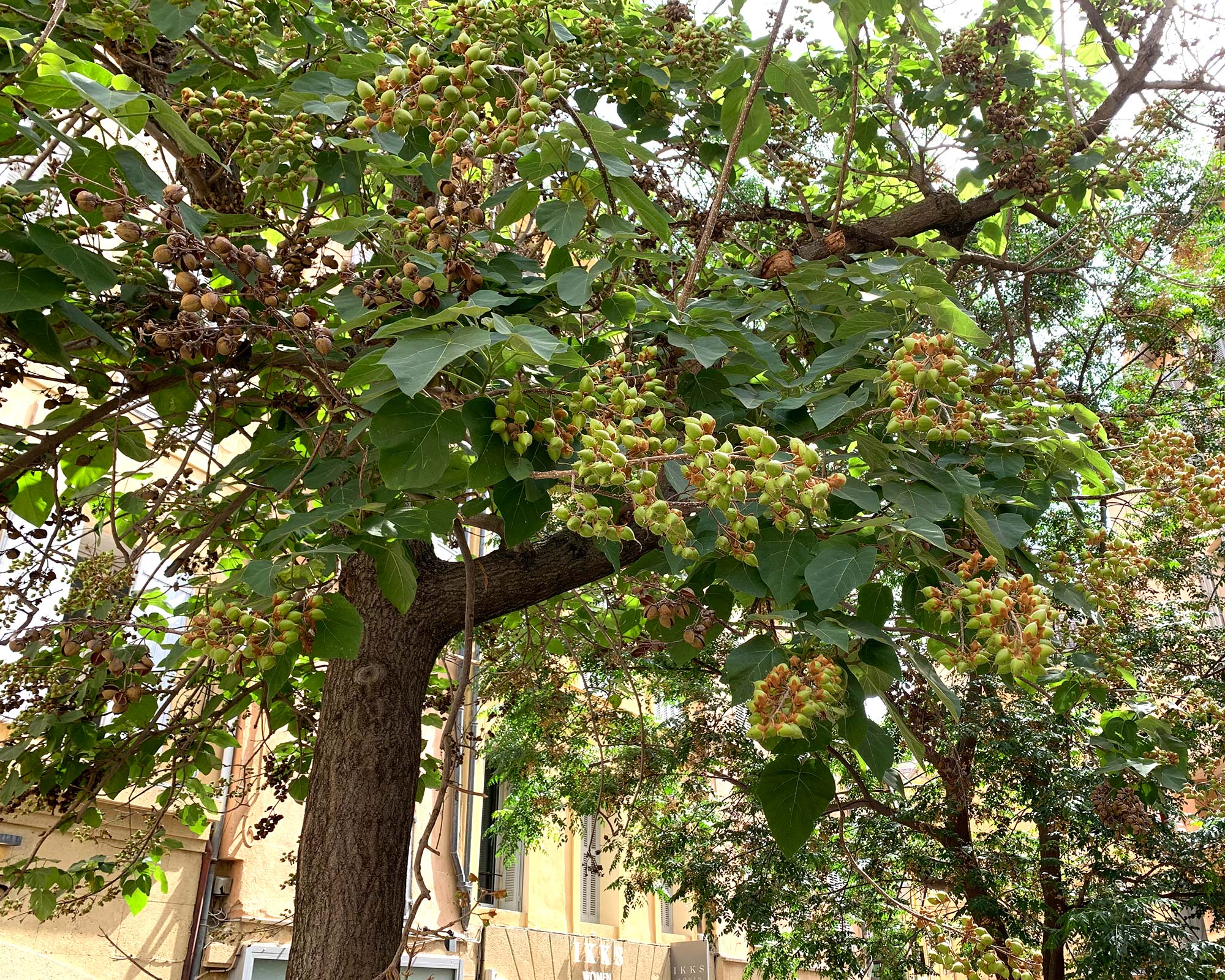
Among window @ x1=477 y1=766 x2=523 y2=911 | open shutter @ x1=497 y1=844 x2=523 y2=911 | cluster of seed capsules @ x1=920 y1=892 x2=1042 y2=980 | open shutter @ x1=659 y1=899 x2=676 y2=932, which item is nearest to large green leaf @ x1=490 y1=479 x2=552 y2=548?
cluster of seed capsules @ x1=920 y1=892 x2=1042 y2=980

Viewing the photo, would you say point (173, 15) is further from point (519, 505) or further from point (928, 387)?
point (928, 387)

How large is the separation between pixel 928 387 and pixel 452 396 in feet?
3.12

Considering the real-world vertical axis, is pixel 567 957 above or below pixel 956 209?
below

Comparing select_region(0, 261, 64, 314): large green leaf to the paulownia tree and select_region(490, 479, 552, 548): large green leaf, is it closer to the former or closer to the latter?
the paulownia tree

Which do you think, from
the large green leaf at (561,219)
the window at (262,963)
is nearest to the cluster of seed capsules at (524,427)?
the large green leaf at (561,219)

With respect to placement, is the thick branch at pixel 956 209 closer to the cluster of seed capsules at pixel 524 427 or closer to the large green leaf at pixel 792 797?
the cluster of seed capsules at pixel 524 427

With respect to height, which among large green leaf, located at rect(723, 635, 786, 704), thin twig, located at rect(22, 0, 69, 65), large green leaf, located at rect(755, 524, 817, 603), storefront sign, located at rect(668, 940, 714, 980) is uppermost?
thin twig, located at rect(22, 0, 69, 65)

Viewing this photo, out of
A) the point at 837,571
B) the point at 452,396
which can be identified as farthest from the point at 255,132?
the point at 837,571

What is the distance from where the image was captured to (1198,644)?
532 centimetres

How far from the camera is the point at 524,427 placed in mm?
2049


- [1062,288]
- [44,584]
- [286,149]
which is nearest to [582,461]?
[286,149]

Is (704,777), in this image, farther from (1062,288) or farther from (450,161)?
(450,161)

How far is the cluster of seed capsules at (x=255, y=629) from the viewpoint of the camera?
2.10 metres

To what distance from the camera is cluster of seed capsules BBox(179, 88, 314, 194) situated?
2391mm
